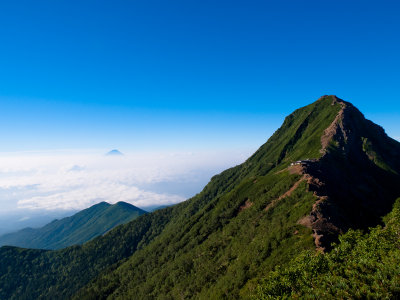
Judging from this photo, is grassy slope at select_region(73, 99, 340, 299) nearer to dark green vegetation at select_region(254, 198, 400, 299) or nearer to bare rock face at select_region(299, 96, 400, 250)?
bare rock face at select_region(299, 96, 400, 250)

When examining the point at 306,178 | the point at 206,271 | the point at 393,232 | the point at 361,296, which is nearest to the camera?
the point at 361,296

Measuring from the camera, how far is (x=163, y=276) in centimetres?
16875

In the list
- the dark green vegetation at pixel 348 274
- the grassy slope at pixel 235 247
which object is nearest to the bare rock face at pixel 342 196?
the grassy slope at pixel 235 247

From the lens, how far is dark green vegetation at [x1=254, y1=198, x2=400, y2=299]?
43094 mm

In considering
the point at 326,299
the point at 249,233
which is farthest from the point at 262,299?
the point at 249,233

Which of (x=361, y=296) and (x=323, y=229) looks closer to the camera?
(x=361, y=296)

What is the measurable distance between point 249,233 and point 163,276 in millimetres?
81039

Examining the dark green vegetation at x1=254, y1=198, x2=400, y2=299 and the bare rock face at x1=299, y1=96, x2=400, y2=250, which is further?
the bare rock face at x1=299, y1=96, x2=400, y2=250

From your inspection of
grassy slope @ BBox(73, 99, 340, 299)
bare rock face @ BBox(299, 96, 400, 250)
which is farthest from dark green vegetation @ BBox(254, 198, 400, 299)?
grassy slope @ BBox(73, 99, 340, 299)

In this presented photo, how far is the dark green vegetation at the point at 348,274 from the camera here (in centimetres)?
4309

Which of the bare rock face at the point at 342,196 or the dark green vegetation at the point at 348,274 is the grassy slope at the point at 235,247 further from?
the dark green vegetation at the point at 348,274

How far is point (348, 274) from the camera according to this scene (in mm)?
49812

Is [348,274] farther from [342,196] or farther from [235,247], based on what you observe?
[342,196]

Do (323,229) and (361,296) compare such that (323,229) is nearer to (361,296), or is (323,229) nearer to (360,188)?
(361,296)
